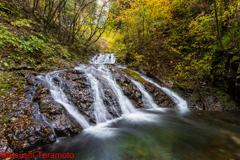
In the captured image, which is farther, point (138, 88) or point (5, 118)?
point (138, 88)

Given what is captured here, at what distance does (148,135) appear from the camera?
366 centimetres

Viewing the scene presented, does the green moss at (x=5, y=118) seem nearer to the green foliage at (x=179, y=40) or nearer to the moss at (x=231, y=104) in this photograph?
the green foliage at (x=179, y=40)

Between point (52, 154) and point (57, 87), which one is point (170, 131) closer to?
point (52, 154)

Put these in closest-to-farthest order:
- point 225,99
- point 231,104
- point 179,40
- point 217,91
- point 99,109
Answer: point 99,109 → point 231,104 → point 225,99 → point 217,91 → point 179,40

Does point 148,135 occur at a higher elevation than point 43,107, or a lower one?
lower

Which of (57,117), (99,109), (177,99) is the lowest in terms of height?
(177,99)

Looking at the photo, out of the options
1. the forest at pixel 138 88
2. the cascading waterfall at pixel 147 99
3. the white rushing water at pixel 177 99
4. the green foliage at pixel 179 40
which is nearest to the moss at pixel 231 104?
the forest at pixel 138 88

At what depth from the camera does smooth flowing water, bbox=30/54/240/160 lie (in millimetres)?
2729

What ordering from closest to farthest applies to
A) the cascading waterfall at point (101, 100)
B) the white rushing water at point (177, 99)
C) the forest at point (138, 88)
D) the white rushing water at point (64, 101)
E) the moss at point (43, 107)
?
the forest at point (138, 88) → the moss at point (43, 107) → the white rushing water at point (64, 101) → the cascading waterfall at point (101, 100) → the white rushing water at point (177, 99)

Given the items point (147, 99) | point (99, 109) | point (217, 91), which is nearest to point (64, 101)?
point (99, 109)

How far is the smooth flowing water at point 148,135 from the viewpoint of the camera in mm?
2729

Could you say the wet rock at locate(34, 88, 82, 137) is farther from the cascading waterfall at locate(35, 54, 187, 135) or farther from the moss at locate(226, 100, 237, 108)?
the moss at locate(226, 100, 237, 108)

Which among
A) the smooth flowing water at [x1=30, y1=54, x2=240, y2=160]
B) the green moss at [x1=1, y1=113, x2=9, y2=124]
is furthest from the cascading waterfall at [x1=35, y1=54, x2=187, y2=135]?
the green moss at [x1=1, y1=113, x2=9, y2=124]

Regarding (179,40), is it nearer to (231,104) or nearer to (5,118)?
(231,104)
